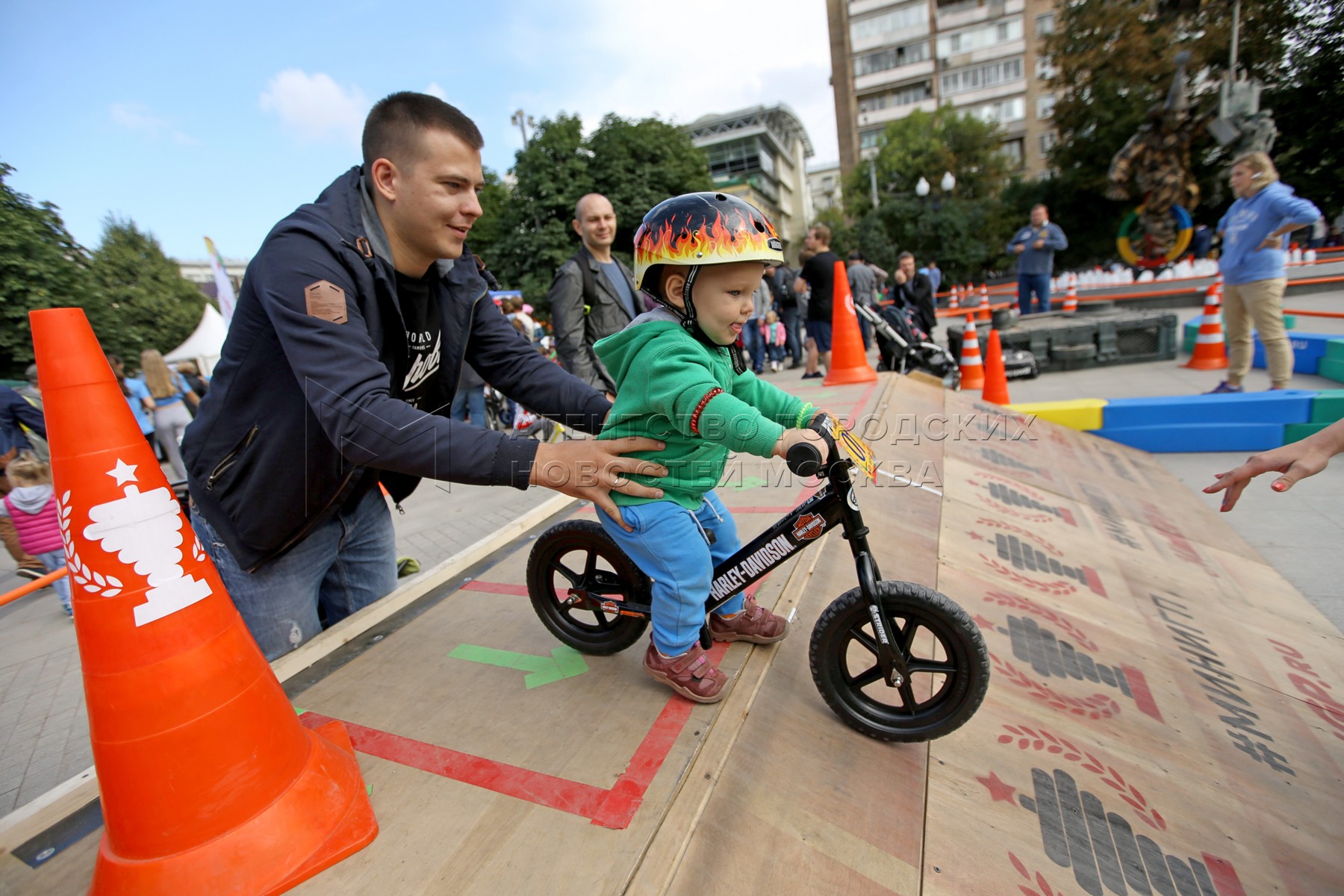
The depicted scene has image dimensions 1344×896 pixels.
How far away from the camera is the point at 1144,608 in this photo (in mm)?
3100

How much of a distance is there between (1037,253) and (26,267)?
13835 millimetres

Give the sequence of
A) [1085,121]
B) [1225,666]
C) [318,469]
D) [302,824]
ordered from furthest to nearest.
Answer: [1085,121], [1225,666], [318,469], [302,824]

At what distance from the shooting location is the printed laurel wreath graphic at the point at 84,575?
1.48 meters

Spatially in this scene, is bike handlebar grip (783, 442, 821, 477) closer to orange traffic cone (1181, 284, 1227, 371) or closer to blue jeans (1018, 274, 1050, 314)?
orange traffic cone (1181, 284, 1227, 371)

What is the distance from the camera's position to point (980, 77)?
176 feet

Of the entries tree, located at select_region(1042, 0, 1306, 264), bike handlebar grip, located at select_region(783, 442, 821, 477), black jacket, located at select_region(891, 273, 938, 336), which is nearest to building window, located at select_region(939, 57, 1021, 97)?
tree, located at select_region(1042, 0, 1306, 264)

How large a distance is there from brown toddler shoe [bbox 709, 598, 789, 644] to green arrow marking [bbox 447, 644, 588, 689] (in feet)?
1.81

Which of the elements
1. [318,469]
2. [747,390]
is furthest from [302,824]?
[747,390]

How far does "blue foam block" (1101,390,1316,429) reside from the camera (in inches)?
211

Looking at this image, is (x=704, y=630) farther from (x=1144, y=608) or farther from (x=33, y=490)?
(x=33, y=490)

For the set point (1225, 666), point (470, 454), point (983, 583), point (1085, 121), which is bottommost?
point (1225, 666)

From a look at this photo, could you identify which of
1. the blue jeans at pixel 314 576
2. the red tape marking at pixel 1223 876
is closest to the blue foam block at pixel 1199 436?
the red tape marking at pixel 1223 876

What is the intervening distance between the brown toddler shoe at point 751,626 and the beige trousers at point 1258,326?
21.7ft

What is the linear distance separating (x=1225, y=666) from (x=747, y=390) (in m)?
2.48
